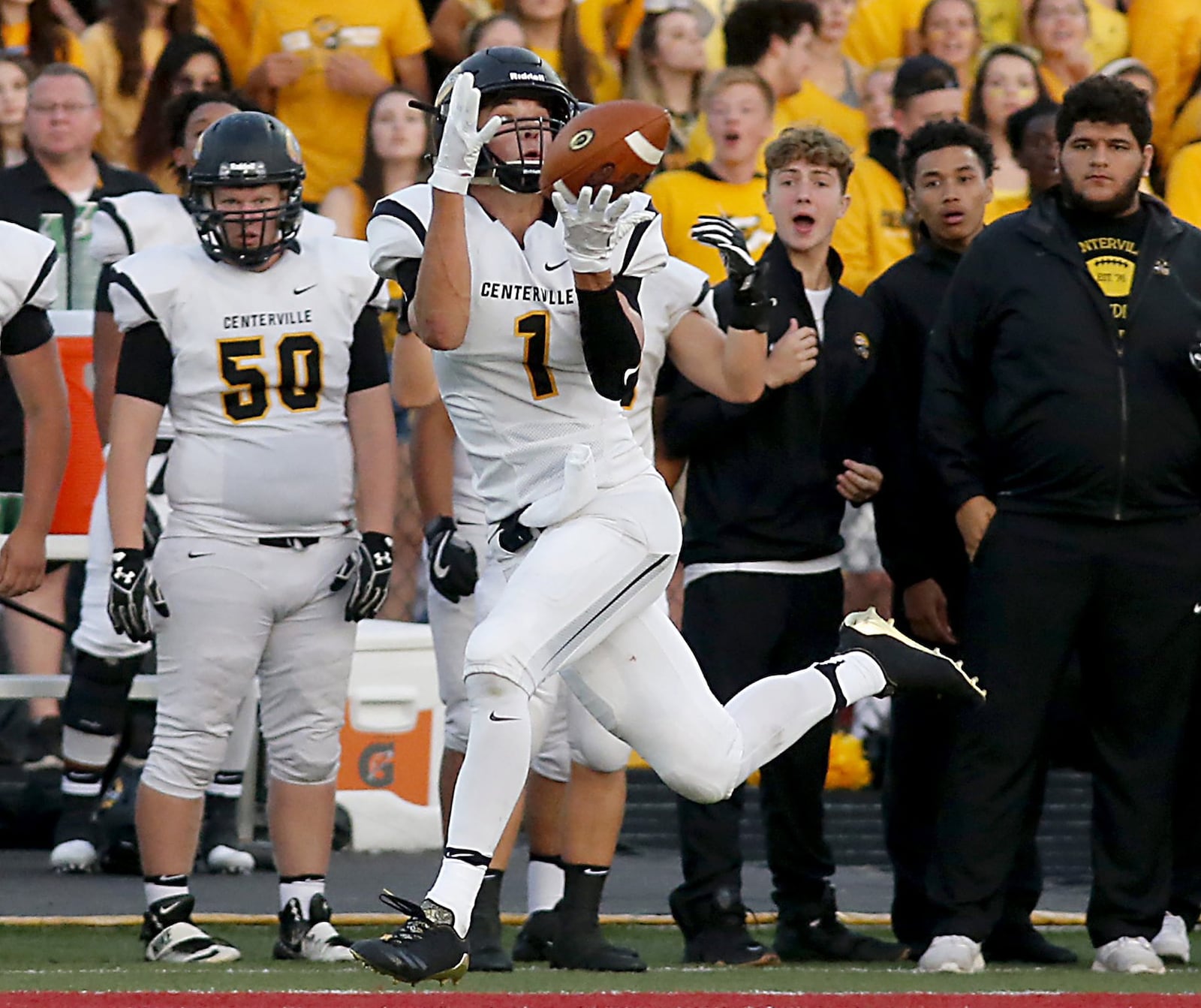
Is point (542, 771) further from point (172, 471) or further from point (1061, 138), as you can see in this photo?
point (1061, 138)

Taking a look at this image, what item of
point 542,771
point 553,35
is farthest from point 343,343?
point 553,35

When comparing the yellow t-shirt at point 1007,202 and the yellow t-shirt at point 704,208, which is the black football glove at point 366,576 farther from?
the yellow t-shirt at point 1007,202

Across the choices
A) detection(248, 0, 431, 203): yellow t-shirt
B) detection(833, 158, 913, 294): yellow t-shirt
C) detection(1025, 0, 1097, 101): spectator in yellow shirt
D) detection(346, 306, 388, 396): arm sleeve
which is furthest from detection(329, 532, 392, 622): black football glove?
detection(1025, 0, 1097, 101): spectator in yellow shirt

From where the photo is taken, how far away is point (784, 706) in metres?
4.81

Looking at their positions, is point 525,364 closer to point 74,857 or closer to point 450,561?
point 450,561

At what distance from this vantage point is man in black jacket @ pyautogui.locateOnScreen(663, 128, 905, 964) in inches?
227

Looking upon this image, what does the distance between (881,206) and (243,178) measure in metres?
3.81

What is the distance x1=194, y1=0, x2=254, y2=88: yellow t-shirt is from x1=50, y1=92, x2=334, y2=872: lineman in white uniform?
2.63 metres

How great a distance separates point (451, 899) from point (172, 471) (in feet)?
5.81

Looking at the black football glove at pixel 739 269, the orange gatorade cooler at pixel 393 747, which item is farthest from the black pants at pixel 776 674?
the orange gatorade cooler at pixel 393 747

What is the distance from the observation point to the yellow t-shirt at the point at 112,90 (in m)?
9.04

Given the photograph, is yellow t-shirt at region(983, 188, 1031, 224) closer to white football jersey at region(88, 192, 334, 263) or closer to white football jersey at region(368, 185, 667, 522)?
white football jersey at region(88, 192, 334, 263)

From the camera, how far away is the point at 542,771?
5.87m

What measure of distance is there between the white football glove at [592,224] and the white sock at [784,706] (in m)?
0.98
